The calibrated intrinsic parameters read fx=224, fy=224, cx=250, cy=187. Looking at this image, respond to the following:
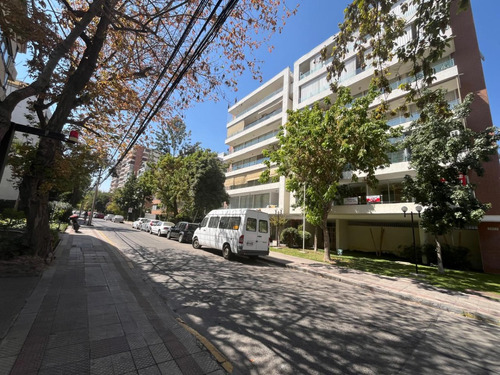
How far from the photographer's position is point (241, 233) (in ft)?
35.4

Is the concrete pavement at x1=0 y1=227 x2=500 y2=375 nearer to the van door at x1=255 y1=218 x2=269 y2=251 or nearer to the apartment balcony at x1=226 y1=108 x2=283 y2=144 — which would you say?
the van door at x1=255 y1=218 x2=269 y2=251

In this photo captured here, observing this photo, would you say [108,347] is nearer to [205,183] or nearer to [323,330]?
[323,330]

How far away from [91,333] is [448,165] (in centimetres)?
1422

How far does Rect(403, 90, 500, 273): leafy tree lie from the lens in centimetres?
968

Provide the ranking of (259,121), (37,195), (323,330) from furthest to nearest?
(259,121) → (37,195) → (323,330)

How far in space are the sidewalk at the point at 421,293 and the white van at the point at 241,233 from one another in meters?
2.36

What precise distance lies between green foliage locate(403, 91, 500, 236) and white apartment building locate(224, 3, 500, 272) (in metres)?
1.66

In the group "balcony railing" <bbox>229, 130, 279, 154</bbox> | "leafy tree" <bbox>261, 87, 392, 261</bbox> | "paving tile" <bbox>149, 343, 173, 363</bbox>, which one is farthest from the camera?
"balcony railing" <bbox>229, 130, 279, 154</bbox>

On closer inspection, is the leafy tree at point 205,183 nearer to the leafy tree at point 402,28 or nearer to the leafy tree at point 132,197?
the leafy tree at point 402,28

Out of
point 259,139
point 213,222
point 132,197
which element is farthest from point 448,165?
point 132,197

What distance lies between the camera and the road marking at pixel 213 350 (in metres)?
2.88

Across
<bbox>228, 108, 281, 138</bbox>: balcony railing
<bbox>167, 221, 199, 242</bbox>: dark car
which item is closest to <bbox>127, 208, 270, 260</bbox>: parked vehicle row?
<bbox>167, 221, 199, 242</bbox>: dark car

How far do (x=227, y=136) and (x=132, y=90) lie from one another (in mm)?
25489

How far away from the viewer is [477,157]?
32.0 feet
